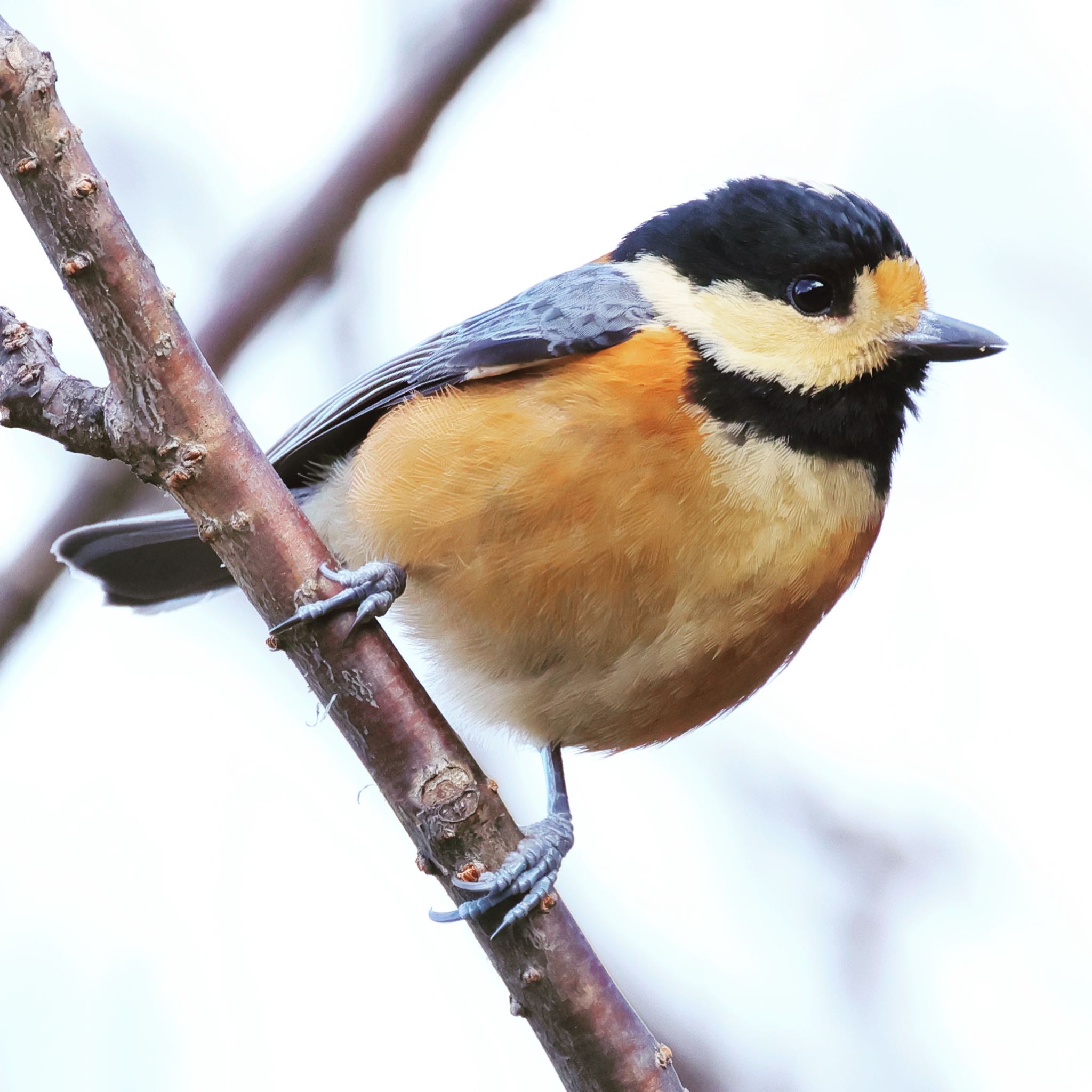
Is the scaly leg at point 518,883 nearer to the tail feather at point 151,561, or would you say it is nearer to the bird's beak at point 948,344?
the tail feather at point 151,561

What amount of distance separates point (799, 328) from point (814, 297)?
111 mm

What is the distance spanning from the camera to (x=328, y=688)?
2541 mm

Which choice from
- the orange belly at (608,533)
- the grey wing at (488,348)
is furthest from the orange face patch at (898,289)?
Answer: the grey wing at (488,348)

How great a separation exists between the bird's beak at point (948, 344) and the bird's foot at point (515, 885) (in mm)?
1569

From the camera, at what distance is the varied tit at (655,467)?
9.60ft

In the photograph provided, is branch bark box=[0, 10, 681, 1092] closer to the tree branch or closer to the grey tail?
the tree branch

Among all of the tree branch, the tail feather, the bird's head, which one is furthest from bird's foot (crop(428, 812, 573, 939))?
the tail feather

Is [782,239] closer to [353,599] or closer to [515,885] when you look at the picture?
[353,599]

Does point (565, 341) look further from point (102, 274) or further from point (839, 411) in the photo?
point (102, 274)

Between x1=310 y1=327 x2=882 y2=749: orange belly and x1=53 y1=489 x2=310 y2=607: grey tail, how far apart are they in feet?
2.47

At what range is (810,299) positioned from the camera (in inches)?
125

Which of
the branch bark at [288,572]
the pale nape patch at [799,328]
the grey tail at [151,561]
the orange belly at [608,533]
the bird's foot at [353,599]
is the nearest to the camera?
the branch bark at [288,572]

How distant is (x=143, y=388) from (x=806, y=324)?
5.51ft

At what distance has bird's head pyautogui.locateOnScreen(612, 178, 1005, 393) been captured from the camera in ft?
10.2
